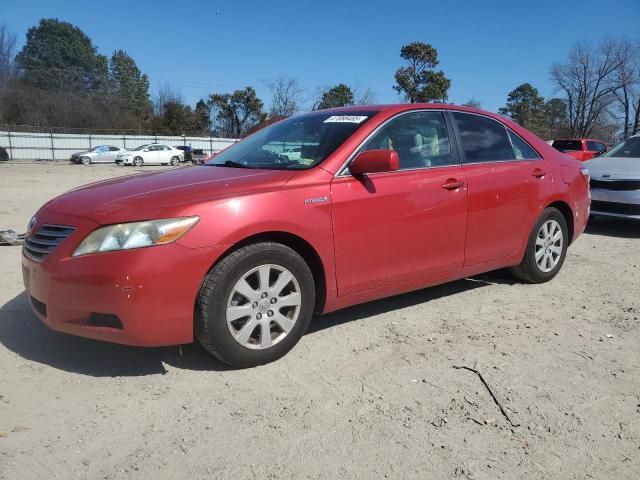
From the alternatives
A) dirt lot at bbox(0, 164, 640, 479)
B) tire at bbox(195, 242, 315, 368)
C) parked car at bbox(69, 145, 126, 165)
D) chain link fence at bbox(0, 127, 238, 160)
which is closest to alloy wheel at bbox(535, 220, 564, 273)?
dirt lot at bbox(0, 164, 640, 479)

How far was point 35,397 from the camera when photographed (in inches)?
111

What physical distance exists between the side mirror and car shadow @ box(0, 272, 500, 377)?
1.24 metres

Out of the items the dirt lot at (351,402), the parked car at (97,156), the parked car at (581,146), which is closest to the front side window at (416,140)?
the dirt lot at (351,402)

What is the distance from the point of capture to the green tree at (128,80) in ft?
246

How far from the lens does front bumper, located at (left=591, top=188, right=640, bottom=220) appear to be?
7.60 m

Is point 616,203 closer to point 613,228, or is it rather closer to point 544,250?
point 613,228

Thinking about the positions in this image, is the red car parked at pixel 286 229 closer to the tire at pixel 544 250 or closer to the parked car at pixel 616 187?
the tire at pixel 544 250

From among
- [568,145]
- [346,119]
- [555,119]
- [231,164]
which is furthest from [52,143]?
[555,119]

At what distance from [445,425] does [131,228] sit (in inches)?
75.1

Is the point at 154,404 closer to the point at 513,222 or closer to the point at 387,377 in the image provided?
the point at 387,377

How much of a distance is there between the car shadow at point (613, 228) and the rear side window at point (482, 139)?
433 centimetres

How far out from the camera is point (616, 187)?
25.6 feet

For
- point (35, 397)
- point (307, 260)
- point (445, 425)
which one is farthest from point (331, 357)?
point (35, 397)

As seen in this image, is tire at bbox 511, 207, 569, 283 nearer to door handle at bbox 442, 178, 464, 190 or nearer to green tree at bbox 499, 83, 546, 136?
door handle at bbox 442, 178, 464, 190
